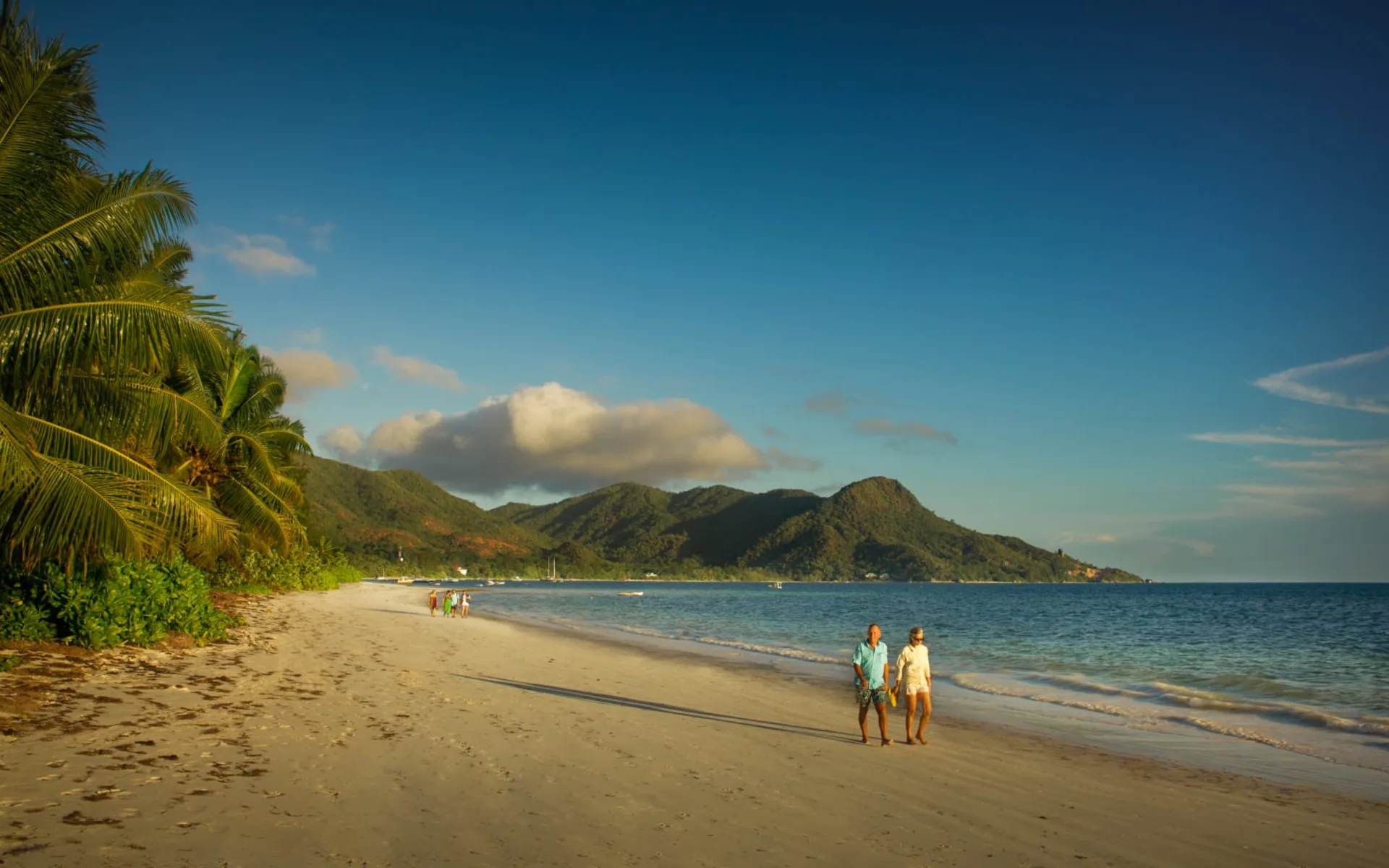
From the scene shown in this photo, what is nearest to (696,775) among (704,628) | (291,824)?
(291,824)

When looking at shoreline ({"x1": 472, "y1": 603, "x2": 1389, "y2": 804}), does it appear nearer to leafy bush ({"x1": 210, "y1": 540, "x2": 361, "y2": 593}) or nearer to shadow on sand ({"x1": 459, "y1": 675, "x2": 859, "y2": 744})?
shadow on sand ({"x1": 459, "y1": 675, "x2": 859, "y2": 744})

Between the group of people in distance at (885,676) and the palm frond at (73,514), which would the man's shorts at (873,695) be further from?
the palm frond at (73,514)

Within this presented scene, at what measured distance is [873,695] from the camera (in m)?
10.6

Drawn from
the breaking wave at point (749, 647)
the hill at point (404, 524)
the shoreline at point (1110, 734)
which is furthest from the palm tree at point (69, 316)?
the hill at point (404, 524)

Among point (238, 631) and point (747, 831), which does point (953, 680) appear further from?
point (238, 631)

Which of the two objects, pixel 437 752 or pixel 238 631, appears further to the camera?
pixel 238 631

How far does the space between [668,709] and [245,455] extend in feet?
59.6

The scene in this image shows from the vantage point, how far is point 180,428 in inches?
482

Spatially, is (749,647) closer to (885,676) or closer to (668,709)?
(668,709)

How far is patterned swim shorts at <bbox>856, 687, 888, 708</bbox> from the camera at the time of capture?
10.6 meters

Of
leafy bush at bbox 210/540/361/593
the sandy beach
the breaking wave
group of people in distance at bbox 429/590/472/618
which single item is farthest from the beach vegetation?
group of people in distance at bbox 429/590/472/618

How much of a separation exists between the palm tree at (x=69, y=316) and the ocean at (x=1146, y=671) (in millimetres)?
12833

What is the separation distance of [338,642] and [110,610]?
7.27 metres

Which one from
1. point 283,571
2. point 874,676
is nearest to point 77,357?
point 874,676
